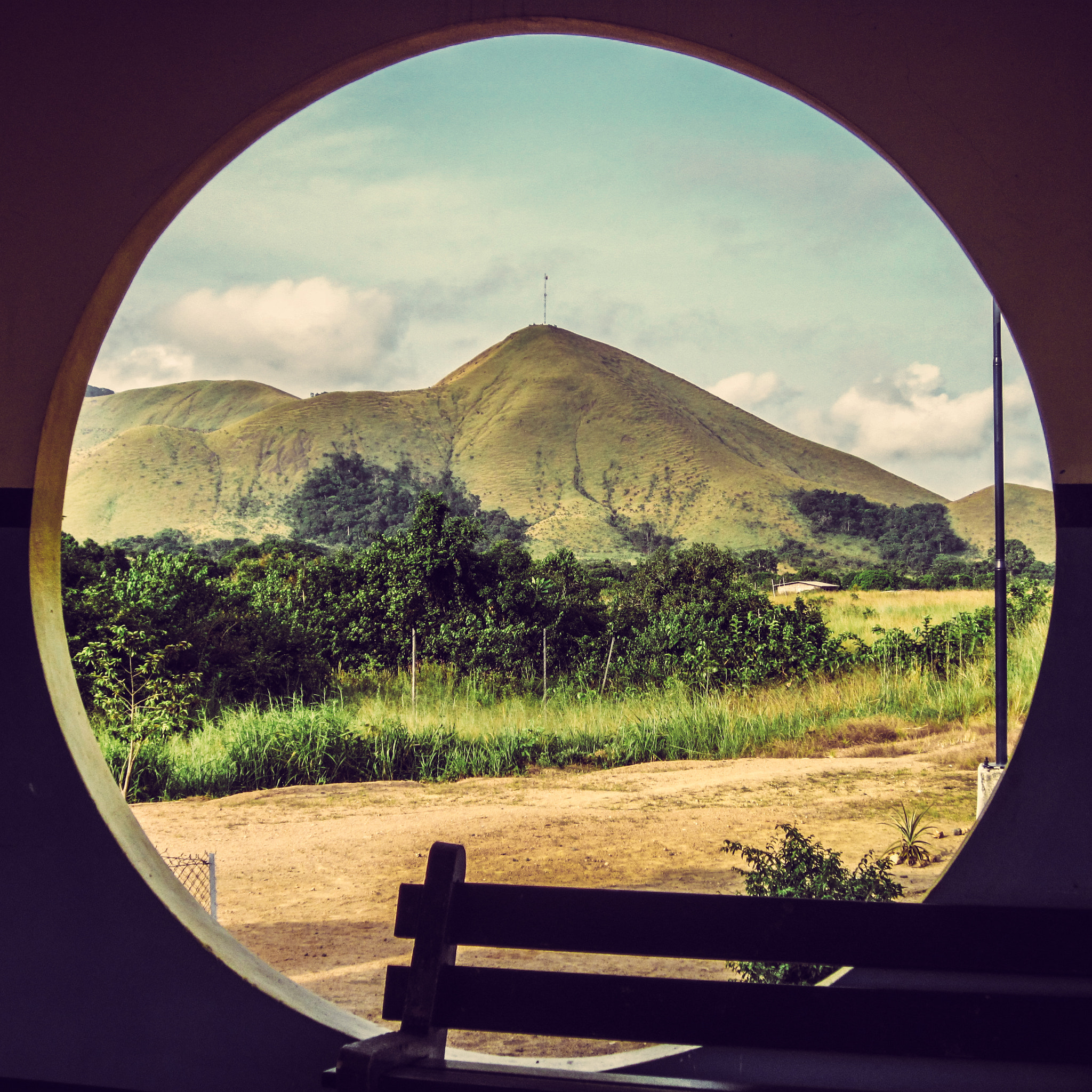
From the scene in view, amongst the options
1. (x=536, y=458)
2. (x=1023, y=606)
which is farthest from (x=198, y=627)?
(x=536, y=458)

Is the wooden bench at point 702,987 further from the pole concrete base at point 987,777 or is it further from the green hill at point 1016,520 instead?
the green hill at point 1016,520

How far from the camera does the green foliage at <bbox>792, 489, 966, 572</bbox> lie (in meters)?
66.9

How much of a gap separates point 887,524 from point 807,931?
74205 mm

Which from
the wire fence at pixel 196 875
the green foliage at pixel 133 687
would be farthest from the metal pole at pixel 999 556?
the green foliage at pixel 133 687

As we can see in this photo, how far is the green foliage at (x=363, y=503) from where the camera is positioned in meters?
67.9

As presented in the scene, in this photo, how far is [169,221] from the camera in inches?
97.3

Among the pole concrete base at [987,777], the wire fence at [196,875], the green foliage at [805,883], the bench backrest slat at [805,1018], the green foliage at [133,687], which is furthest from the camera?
the green foliage at [133,687]

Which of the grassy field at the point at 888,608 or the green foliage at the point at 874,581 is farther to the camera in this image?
the green foliage at the point at 874,581

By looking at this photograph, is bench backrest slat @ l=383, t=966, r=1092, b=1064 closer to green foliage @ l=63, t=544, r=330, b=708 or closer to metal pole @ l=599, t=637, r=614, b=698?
green foliage @ l=63, t=544, r=330, b=708

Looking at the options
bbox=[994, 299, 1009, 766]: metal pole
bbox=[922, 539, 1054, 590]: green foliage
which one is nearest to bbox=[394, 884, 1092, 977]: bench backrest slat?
bbox=[994, 299, 1009, 766]: metal pole

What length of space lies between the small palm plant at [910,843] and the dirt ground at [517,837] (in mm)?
95

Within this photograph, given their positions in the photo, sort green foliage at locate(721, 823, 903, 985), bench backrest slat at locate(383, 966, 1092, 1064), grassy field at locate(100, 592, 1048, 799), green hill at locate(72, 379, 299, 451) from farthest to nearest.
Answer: green hill at locate(72, 379, 299, 451), grassy field at locate(100, 592, 1048, 799), green foliage at locate(721, 823, 903, 985), bench backrest slat at locate(383, 966, 1092, 1064)

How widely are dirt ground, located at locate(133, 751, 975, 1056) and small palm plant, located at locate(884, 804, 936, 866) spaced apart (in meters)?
0.09

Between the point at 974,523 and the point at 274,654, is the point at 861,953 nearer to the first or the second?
the point at 274,654
